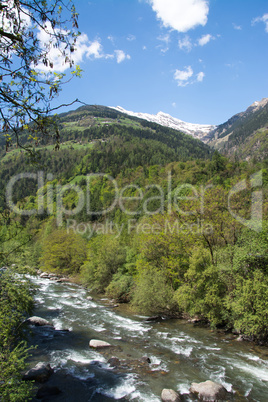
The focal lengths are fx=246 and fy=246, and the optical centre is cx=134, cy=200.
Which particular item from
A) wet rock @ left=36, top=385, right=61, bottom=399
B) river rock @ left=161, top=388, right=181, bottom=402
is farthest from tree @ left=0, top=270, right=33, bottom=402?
river rock @ left=161, top=388, right=181, bottom=402

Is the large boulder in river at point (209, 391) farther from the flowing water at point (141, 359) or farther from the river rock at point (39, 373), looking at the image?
the river rock at point (39, 373)

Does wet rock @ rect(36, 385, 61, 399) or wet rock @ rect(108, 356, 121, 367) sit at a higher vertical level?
wet rock @ rect(36, 385, 61, 399)

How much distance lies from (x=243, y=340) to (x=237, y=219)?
10146 mm

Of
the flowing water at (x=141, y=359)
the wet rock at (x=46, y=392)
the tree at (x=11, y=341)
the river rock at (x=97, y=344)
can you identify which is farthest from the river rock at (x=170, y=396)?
the river rock at (x=97, y=344)

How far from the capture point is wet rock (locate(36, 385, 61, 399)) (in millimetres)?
11792

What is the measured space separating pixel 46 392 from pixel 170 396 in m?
6.00

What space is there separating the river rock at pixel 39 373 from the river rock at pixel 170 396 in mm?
6230

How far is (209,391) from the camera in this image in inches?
465

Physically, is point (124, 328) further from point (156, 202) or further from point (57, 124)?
point (156, 202)

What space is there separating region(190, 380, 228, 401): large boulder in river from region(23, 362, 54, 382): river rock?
7.65 meters

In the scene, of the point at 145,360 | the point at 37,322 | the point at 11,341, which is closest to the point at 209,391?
the point at 145,360

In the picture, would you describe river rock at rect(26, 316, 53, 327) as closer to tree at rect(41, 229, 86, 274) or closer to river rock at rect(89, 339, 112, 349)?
river rock at rect(89, 339, 112, 349)

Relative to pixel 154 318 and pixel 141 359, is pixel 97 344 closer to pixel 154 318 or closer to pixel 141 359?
pixel 141 359

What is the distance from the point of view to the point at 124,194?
130 metres
